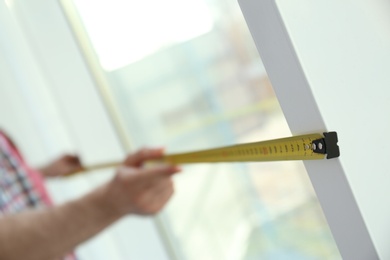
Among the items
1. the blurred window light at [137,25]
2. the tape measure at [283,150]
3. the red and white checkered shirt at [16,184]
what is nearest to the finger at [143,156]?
the tape measure at [283,150]

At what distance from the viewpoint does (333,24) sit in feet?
1.56

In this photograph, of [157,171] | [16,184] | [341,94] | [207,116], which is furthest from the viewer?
[207,116]

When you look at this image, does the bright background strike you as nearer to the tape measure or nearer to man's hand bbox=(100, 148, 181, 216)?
man's hand bbox=(100, 148, 181, 216)

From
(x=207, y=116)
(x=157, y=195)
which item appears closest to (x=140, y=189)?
(x=157, y=195)

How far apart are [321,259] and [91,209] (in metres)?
0.73

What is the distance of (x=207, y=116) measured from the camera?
1516 millimetres

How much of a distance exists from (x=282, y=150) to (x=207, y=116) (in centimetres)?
101

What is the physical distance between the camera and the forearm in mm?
830

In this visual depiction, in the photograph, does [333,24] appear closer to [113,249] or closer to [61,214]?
[61,214]

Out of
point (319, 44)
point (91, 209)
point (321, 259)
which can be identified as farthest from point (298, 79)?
point (321, 259)

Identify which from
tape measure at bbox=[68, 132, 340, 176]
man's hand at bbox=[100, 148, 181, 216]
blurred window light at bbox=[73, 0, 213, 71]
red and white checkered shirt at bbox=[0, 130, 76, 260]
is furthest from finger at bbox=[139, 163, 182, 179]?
blurred window light at bbox=[73, 0, 213, 71]

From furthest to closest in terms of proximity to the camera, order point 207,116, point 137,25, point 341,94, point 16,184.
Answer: point 207,116
point 137,25
point 16,184
point 341,94

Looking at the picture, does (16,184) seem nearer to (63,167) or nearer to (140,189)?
(63,167)

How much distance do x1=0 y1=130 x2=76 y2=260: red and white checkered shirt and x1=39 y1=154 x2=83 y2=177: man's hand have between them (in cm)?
13
